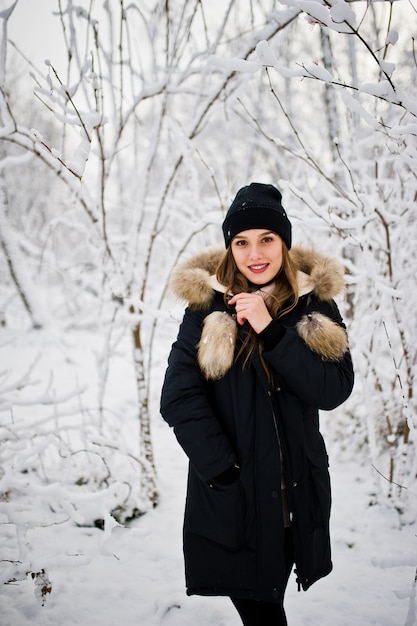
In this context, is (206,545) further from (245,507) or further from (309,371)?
(309,371)

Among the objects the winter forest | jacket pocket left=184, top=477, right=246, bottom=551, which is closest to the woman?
jacket pocket left=184, top=477, right=246, bottom=551

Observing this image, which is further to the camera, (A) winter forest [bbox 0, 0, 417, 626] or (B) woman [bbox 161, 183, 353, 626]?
(A) winter forest [bbox 0, 0, 417, 626]

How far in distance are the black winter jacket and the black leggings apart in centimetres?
9

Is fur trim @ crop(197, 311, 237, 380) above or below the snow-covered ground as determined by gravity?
above

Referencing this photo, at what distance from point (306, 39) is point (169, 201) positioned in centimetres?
696

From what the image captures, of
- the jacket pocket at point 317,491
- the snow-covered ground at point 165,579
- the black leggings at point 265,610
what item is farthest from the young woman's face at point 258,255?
the snow-covered ground at point 165,579

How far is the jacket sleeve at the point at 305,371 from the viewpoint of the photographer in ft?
4.10

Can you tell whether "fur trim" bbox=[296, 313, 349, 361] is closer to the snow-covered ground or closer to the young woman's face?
the young woman's face

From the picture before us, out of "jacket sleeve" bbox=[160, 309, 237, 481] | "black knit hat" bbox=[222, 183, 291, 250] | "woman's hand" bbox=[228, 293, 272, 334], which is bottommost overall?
"jacket sleeve" bbox=[160, 309, 237, 481]

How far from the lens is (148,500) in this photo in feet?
9.00

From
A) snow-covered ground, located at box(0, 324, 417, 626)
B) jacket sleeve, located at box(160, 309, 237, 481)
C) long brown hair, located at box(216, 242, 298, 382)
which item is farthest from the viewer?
snow-covered ground, located at box(0, 324, 417, 626)

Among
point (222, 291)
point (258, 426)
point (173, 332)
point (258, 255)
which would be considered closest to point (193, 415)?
point (258, 426)

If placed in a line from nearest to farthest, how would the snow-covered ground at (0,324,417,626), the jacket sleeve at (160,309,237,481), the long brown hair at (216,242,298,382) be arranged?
the jacket sleeve at (160,309,237,481), the long brown hair at (216,242,298,382), the snow-covered ground at (0,324,417,626)

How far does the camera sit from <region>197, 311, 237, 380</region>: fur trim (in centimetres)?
130
